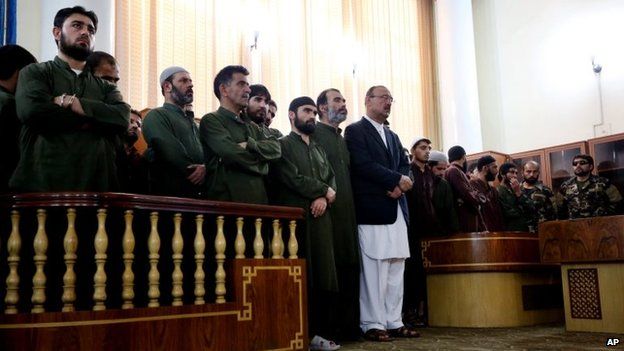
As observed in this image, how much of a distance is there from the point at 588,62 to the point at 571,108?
28.2 inches

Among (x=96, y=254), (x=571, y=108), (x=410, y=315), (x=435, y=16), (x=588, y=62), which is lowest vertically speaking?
(x=410, y=315)

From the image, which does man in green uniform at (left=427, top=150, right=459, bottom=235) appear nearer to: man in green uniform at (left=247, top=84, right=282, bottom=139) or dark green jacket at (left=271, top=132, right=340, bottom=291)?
dark green jacket at (left=271, top=132, right=340, bottom=291)

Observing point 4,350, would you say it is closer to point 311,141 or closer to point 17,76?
point 17,76

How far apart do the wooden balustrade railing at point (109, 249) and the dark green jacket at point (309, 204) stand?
0.68 m

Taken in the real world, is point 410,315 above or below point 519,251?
below

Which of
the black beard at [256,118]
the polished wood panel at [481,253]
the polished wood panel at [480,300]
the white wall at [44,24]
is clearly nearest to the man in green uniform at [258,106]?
the black beard at [256,118]

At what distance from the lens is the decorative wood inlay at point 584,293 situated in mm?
4289

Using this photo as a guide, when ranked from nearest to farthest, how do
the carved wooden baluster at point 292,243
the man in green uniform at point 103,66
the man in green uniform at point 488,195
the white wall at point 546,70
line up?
the carved wooden baluster at point 292,243, the man in green uniform at point 103,66, the man in green uniform at point 488,195, the white wall at point 546,70

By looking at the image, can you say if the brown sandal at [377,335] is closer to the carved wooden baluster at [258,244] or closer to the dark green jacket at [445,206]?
the carved wooden baluster at [258,244]

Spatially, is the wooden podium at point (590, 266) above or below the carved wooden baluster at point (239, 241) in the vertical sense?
below

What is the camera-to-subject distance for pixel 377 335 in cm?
400

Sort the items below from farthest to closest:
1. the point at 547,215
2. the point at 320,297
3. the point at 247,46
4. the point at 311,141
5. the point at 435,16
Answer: the point at 435,16, the point at 247,46, the point at 547,215, the point at 311,141, the point at 320,297


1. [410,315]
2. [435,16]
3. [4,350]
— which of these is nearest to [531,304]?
[410,315]

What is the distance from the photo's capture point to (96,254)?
251 centimetres
